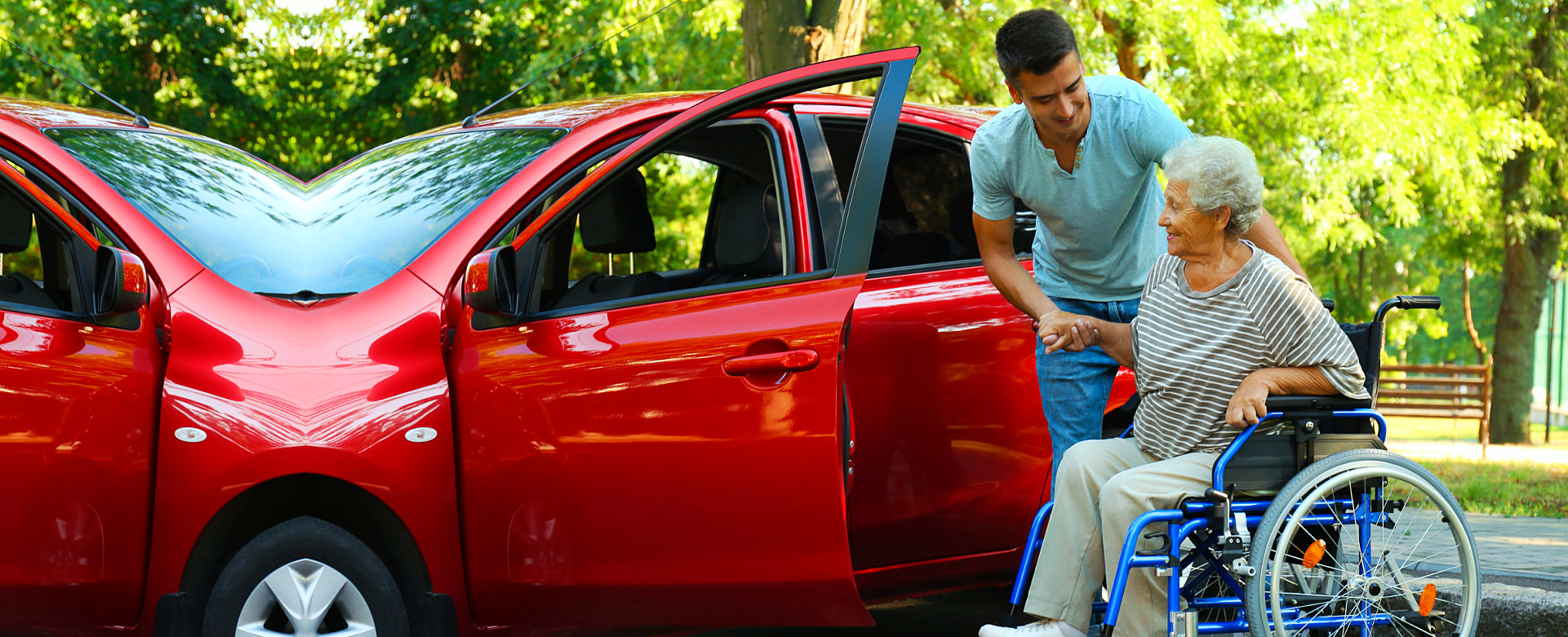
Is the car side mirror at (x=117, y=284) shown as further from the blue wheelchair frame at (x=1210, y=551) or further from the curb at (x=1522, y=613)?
the curb at (x=1522, y=613)

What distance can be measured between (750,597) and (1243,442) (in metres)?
1.27

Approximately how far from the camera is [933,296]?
12.7ft

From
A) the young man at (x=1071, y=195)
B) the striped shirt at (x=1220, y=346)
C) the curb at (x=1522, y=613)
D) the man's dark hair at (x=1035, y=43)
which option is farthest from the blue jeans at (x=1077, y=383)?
the curb at (x=1522, y=613)

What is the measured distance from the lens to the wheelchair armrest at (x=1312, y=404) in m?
3.32

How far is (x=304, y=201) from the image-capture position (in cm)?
408

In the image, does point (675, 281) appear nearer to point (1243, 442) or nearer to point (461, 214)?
point (461, 214)

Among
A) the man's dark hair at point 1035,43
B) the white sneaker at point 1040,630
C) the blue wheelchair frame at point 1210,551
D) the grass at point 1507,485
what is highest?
the man's dark hair at point 1035,43

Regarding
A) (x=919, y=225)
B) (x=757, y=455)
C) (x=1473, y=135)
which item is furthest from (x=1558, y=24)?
(x=757, y=455)

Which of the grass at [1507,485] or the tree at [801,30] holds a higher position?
the tree at [801,30]

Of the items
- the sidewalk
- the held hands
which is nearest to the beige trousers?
the held hands

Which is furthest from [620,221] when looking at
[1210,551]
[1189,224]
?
[1210,551]

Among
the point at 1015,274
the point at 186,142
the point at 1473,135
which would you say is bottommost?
the point at 1015,274

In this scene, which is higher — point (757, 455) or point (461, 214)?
point (461, 214)

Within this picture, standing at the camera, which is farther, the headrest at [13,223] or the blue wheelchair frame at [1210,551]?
the headrest at [13,223]
